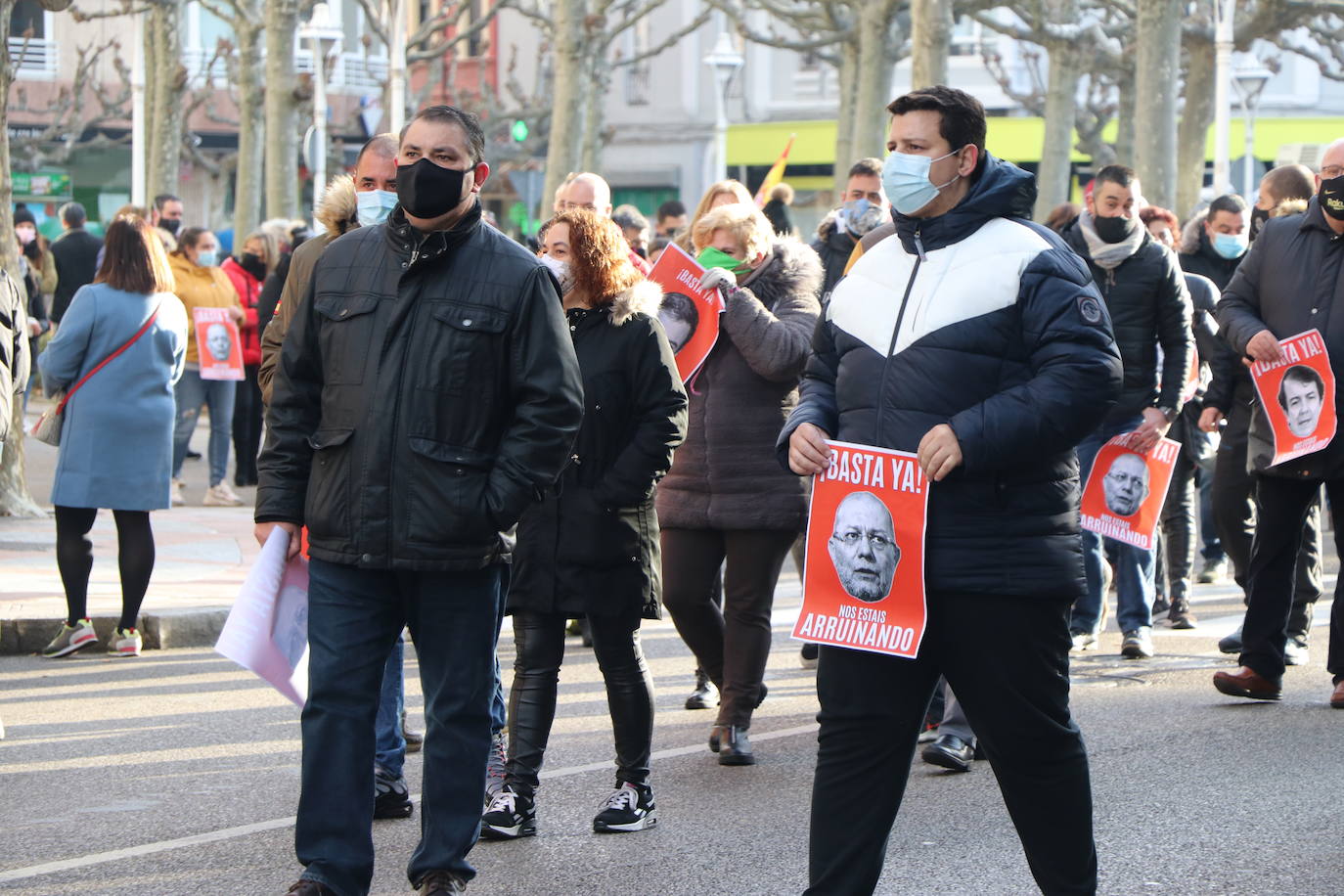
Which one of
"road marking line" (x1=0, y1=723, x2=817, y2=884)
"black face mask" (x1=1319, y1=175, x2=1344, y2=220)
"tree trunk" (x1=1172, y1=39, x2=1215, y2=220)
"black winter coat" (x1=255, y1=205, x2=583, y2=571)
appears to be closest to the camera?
"black winter coat" (x1=255, y1=205, x2=583, y2=571)

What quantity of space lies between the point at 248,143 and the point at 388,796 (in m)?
20.4

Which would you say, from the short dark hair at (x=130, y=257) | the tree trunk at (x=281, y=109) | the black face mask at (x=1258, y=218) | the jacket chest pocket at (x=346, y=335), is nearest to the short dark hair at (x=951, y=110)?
the jacket chest pocket at (x=346, y=335)

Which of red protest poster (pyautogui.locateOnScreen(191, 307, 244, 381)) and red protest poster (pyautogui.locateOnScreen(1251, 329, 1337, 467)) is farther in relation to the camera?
red protest poster (pyautogui.locateOnScreen(191, 307, 244, 381))

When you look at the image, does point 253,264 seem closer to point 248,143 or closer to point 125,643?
point 125,643

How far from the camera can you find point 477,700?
5.07m

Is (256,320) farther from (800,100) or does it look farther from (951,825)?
(800,100)

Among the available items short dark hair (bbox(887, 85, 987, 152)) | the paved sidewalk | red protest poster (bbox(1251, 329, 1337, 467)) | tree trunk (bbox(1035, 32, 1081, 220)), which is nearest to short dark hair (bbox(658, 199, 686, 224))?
the paved sidewalk

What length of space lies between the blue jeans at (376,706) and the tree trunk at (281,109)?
1807cm

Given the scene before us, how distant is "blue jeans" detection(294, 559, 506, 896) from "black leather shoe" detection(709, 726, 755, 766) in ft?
6.41

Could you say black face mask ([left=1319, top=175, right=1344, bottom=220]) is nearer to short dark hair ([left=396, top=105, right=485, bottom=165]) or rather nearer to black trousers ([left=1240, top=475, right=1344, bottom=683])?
black trousers ([left=1240, top=475, right=1344, bottom=683])

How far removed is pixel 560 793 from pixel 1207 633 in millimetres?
4572

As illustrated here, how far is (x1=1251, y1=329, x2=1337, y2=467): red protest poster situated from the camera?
7.48m

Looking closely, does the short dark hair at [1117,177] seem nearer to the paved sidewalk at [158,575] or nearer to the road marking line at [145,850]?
the road marking line at [145,850]

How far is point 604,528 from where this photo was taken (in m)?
6.05
